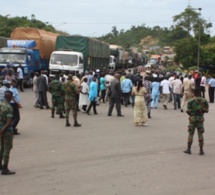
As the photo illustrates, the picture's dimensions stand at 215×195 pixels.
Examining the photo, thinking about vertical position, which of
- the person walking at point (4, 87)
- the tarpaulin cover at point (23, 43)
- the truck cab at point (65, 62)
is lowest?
the person walking at point (4, 87)

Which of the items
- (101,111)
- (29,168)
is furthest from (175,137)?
(101,111)

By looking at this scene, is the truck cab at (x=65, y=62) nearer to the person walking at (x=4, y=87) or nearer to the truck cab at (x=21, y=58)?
the truck cab at (x=21, y=58)

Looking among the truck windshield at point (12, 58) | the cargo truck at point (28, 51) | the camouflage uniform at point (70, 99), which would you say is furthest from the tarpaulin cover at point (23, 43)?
the camouflage uniform at point (70, 99)

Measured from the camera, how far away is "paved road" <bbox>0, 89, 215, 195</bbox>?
7.34m

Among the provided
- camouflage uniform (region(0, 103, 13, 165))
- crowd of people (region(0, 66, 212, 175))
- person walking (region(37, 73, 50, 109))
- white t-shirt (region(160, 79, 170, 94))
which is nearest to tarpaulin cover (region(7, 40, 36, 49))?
crowd of people (region(0, 66, 212, 175))

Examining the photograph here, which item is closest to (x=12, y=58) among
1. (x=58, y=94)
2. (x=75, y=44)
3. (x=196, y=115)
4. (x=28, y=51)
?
(x=28, y=51)

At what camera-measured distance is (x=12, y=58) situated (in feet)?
93.0

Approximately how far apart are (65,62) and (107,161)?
19621mm

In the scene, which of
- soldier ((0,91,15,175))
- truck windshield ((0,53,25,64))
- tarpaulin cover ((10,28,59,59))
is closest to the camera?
soldier ((0,91,15,175))

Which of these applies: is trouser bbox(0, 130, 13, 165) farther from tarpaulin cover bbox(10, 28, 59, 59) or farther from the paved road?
tarpaulin cover bbox(10, 28, 59, 59)

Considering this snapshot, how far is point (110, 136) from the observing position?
1255 cm

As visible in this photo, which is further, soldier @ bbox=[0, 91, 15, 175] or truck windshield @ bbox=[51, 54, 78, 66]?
truck windshield @ bbox=[51, 54, 78, 66]

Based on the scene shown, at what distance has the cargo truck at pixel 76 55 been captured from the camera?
92.6 feet

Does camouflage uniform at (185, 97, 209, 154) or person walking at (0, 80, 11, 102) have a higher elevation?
person walking at (0, 80, 11, 102)
